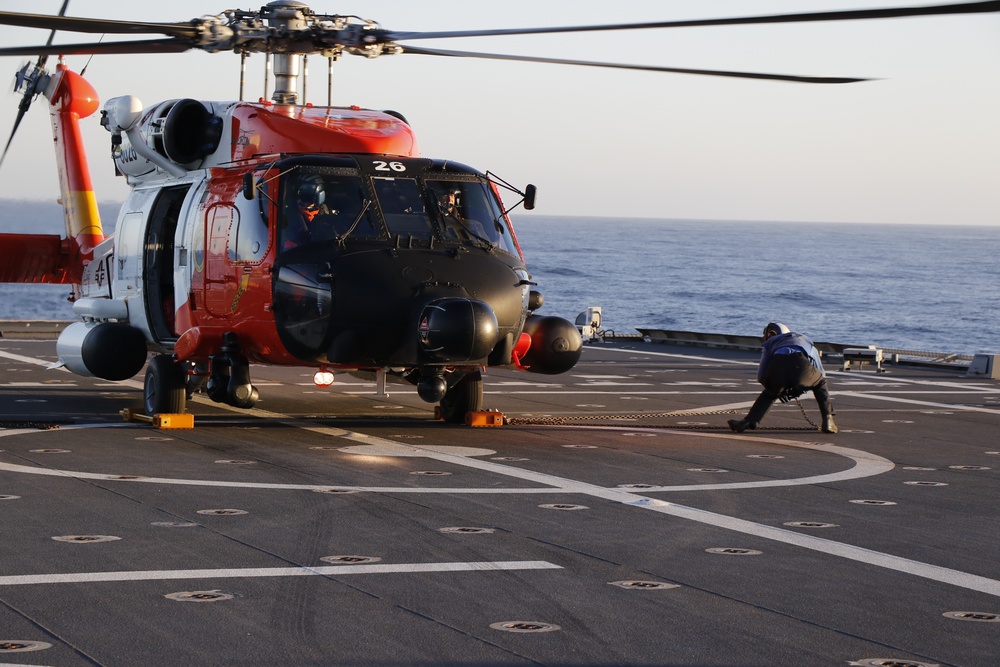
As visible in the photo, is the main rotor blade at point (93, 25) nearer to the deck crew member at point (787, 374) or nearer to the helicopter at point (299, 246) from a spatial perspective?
the helicopter at point (299, 246)

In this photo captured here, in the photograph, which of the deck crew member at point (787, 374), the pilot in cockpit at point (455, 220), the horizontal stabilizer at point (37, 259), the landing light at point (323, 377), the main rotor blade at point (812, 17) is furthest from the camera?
the horizontal stabilizer at point (37, 259)

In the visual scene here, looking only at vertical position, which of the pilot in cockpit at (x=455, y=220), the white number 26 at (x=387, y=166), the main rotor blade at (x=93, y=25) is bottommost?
the pilot in cockpit at (x=455, y=220)

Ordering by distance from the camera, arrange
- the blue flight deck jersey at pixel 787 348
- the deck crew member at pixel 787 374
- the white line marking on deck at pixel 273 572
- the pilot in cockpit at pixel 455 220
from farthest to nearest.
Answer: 1. the blue flight deck jersey at pixel 787 348
2. the deck crew member at pixel 787 374
3. the pilot in cockpit at pixel 455 220
4. the white line marking on deck at pixel 273 572

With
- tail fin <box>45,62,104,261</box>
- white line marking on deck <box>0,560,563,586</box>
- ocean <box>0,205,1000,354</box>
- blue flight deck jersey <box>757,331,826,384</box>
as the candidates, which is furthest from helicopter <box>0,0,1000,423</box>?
ocean <box>0,205,1000,354</box>

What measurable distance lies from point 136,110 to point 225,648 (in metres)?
13.7

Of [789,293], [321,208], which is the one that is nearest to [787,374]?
[321,208]

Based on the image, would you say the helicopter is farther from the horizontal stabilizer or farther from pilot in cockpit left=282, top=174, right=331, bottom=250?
the horizontal stabilizer

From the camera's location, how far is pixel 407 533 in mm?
10133

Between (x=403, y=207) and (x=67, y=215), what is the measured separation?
9034 millimetres

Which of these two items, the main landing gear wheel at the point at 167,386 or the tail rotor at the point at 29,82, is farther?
the tail rotor at the point at 29,82

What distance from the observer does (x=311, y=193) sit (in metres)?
15.9

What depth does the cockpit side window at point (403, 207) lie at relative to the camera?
15.8 meters

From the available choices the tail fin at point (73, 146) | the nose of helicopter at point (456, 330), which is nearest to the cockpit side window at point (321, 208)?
the nose of helicopter at point (456, 330)

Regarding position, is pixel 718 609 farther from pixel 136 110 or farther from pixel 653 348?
pixel 653 348
